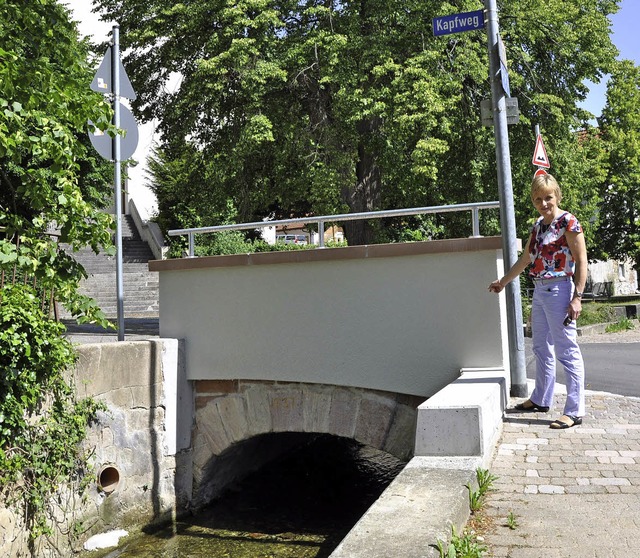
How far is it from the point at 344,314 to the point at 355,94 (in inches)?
339

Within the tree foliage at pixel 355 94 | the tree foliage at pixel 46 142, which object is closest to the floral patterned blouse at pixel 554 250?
the tree foliage at pixel 46 142

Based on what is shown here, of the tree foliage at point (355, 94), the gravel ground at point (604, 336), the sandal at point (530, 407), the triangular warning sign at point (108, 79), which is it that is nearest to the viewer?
the sandal at point (530, 407)

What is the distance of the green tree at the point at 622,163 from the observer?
29.4 meters

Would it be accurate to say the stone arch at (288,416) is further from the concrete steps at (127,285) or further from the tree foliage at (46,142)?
the concrete steps at (127,285)

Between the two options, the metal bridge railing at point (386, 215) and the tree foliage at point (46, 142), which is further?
the metal bridge railing at point (386, 215)

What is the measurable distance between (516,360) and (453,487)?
318 cm

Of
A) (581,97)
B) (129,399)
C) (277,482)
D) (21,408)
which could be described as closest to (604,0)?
A: (581,97)

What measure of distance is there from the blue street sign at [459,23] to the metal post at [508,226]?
0.42 feet

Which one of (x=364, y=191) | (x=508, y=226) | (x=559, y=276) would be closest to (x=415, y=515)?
(x=559, y=276)

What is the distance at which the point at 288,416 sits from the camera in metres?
8.44

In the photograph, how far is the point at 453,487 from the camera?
3.88 m

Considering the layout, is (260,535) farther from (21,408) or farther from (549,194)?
(549,194)

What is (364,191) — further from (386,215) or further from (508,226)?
(508,226)

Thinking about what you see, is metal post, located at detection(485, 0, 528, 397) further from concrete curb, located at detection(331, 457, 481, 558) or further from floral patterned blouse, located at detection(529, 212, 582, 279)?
concrete curb, located at detection(331, 457, 481, 558)
